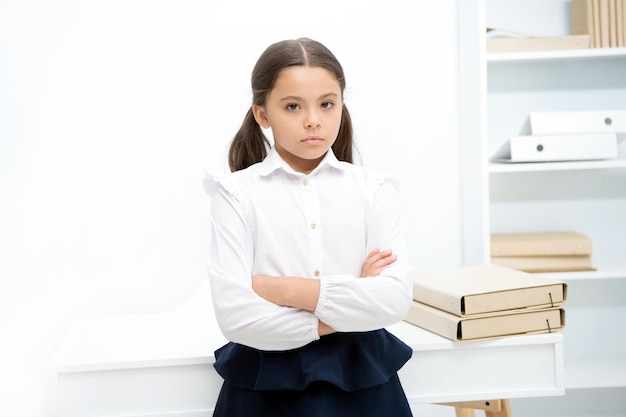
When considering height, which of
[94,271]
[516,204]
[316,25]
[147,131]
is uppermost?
[316,25]

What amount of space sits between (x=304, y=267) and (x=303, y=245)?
0.14 feet

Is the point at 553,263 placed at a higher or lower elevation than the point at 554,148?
lower

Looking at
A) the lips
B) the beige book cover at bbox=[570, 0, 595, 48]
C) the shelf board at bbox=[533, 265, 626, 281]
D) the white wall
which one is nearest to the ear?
the lips

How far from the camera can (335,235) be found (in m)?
1.50

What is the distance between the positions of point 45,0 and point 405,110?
3.97 ft

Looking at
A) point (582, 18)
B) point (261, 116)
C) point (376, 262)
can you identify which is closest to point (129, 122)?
point (261, 116)

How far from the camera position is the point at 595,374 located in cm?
251

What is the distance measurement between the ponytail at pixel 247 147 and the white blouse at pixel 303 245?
9 cm

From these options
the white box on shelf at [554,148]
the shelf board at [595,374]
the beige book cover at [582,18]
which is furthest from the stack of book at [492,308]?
the beige book cover at [582,18]

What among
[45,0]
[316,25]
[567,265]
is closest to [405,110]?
[316,25]

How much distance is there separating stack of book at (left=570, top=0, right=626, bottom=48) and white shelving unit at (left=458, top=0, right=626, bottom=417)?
0.55ft

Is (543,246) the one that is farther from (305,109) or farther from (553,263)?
(305,109)

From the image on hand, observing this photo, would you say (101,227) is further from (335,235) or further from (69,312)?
(335,235)

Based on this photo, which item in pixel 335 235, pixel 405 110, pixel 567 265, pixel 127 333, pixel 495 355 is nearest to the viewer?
pixel 335 235
